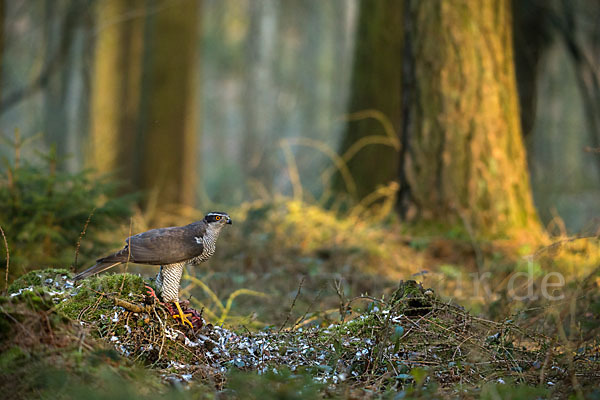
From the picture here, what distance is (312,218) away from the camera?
7.55 metres

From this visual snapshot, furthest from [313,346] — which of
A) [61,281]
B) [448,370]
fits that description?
[61,281]

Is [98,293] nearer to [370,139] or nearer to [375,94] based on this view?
[370,139]

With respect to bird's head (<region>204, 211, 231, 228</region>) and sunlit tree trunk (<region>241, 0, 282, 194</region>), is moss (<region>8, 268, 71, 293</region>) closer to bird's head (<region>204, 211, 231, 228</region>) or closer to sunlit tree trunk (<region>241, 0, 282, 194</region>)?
bird's head (<region>204, 211, 231, 228</region>)

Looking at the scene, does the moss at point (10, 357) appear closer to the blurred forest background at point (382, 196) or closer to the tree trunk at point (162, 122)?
the blurred forest background at point (382, 196)

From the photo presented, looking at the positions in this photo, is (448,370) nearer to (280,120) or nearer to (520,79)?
(520,79)

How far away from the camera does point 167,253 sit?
3297 millimetres

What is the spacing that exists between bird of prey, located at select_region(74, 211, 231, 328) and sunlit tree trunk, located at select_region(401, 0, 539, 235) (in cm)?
415

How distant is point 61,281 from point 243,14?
105 feet

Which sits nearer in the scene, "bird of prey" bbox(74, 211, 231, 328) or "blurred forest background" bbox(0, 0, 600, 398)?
"bird of prey" bbox(74, 211, 231, 328)

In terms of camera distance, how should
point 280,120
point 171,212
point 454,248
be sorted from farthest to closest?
1. point 280,120
2. point 171,212
3. point 454,248

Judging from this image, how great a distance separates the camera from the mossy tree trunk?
853 centimetres

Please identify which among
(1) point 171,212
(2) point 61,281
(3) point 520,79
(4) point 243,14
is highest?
(4) point 243,14

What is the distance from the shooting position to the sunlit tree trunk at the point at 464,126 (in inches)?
274

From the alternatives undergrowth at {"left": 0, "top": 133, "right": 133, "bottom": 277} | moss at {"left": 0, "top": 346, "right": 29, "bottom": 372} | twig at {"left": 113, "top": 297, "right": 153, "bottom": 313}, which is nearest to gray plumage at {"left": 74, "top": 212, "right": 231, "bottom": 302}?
twig at {"left": 113, "top": 297, "right": 153, "bottom": 313}
